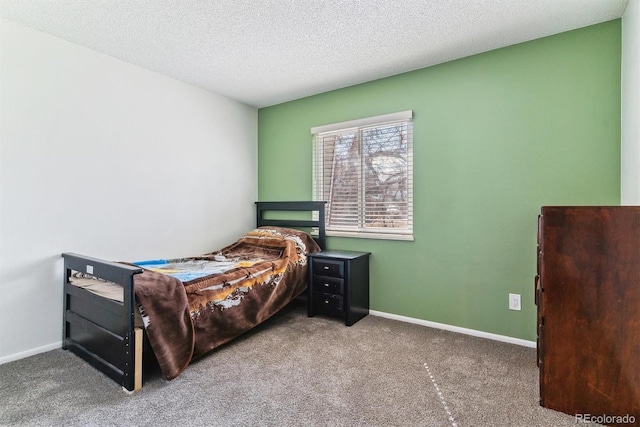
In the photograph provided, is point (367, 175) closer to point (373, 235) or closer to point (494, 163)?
point (373, 235)

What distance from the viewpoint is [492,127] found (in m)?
2.61

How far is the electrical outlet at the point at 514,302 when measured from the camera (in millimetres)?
2498

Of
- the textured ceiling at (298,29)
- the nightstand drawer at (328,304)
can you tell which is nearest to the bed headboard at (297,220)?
the nightstand drawer at (328,304)

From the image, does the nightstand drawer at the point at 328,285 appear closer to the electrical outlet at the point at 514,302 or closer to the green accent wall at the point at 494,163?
the green accent wall at the point at 494,163

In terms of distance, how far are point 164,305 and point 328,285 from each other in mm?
1488

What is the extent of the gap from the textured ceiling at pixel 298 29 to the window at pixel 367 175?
0.58m

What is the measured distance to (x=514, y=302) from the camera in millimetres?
2510

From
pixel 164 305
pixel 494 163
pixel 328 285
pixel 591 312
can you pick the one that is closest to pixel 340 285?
pixel 328 285

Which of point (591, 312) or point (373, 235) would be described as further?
point (373, 235)

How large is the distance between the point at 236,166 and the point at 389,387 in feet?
9.65

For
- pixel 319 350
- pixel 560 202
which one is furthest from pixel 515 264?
pixel 319 350

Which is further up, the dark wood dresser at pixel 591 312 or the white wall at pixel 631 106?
the white wall at pixel 631 106

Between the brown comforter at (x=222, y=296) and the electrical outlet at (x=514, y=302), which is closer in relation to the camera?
the brown comforter at (x=222, y=296)

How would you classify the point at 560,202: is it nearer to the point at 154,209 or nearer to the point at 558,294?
the point at 558,294
